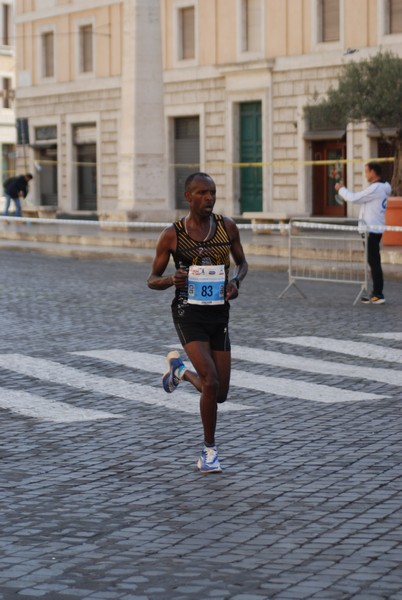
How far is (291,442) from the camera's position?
8883 mm

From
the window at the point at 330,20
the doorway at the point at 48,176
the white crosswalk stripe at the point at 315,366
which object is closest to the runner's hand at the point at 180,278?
the white crosswalk stripe at the point at 315,366

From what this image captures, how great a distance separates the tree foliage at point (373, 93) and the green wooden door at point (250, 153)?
1081cm

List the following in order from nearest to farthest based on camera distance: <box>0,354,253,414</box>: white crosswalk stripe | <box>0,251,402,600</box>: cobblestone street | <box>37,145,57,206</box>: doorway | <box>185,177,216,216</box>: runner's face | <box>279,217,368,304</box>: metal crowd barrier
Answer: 1. <box>0,251,402,600</box>: cobblestone street
2. <box>185,177,216,216</box>: runner's face
3. <box>0,354,253,414</box>: white crosswalk stripe
4. <box>279,217,368,304</box>: metal crowd barrier
5. <box>37,145,57,206</box>: doorway

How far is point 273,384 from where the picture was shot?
11.3 meters

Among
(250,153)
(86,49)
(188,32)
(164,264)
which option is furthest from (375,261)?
(86,49)

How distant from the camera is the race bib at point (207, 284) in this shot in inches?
321

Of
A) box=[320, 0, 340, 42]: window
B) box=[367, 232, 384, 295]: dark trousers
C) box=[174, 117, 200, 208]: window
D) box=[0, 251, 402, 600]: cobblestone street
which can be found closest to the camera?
box=[0, 251, 402, 600]: cobblestone street

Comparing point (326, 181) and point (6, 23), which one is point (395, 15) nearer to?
point (326, 181)

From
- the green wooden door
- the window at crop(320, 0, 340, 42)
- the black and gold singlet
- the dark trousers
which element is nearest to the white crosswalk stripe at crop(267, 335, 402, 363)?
the dark trousers

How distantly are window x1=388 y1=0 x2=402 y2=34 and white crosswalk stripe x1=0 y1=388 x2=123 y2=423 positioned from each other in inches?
Answer: 1201

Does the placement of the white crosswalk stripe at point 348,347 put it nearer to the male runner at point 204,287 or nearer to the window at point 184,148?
Answer: the male runner at point 204,287

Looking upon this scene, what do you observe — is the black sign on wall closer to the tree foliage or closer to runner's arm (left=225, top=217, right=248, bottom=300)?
the tree foliage

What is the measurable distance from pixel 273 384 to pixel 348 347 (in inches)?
92.6

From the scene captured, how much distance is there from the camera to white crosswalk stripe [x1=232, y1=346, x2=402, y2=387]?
11766 mm
